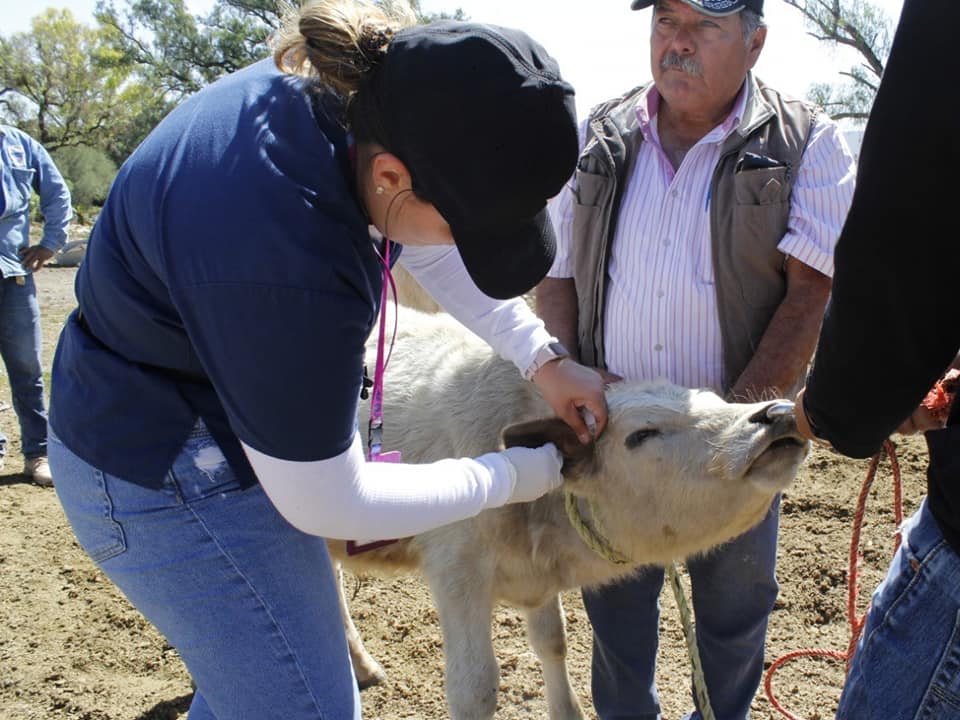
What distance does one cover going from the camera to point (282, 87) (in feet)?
5.75

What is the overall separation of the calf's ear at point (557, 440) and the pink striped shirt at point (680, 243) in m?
0.42

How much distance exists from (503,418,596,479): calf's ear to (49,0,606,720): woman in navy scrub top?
559 mm

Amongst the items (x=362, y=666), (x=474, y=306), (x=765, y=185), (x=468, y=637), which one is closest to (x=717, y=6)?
(x=765, y=185)

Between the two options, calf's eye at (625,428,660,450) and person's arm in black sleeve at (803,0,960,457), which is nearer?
person's arm in black sleeve at (803,0,960,457)

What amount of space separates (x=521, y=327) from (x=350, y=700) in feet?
3.97

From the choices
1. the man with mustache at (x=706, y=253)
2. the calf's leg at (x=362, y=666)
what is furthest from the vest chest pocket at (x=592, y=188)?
the calf's leg at (x=362, y=666)

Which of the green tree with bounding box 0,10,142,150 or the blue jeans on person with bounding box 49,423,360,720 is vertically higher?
the blue jeans on person with bounding box 49,423,360,720

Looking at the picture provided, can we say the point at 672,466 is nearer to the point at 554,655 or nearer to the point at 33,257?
the point at 554,655

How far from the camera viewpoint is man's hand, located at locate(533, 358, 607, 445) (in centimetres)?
276

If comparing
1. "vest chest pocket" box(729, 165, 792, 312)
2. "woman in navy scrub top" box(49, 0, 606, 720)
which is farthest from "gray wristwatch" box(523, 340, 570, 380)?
"vest chest pocket" box(729, 165, 792, 312)

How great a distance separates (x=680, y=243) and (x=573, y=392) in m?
0.69

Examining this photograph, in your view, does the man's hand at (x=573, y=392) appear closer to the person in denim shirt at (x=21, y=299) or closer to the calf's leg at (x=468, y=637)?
the calf's leg at (x=468, y=637)

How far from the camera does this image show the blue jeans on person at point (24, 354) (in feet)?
21.1

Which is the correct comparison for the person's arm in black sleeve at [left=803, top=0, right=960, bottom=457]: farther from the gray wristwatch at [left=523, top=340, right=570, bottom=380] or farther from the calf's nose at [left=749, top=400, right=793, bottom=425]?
the gray wristwatch at [left=523, top=340, right=570, bottom=380]
